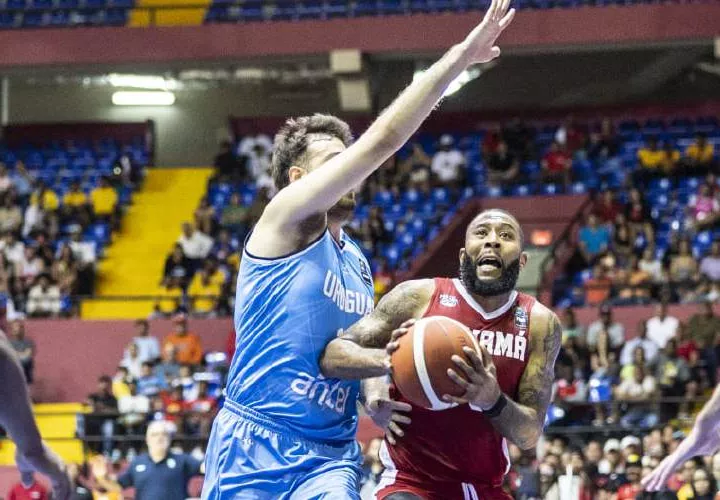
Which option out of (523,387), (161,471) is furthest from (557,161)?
(523,387)

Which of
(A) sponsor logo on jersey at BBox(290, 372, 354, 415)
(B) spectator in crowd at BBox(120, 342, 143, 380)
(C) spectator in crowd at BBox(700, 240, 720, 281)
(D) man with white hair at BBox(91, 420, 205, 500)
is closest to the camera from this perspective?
(A) sponsor logo on jersey at BBox(290, 372, 354, 415)

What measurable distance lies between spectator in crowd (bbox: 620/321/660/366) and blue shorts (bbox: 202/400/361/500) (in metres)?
11.4

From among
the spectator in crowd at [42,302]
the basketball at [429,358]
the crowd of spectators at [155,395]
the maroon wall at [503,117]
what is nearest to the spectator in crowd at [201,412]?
the crowd of spectators at [155,395]

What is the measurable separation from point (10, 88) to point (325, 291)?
25230mm

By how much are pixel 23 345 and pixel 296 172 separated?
14268mm

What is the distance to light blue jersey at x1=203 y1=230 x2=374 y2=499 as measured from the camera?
5234 mm

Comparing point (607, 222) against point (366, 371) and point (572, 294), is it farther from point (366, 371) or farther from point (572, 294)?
point (366, 371)

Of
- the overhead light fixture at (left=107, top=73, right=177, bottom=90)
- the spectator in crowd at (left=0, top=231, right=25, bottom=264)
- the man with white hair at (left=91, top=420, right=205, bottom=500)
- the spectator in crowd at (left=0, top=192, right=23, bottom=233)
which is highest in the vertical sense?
the overhead light fixture at (left=107, top=73, right=177, bottom=90)

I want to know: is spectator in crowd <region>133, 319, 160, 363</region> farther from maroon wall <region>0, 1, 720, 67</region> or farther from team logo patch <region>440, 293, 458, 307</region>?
team logo patch <region>440, 293, 458, 307</region>

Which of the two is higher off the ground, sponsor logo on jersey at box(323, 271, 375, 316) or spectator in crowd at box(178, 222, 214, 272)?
spectator in crowd at box(178, 222, 214, 272)

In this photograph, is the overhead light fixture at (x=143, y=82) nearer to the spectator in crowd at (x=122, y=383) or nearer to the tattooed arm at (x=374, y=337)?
the spectator in crowd at (x=122, y=383)

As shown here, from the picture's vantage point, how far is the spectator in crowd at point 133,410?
16172 millimetres

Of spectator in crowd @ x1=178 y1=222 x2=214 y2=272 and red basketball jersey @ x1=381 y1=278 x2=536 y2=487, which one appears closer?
red basketball jersey @ x1=381 y1=278 x2=536 y2=487

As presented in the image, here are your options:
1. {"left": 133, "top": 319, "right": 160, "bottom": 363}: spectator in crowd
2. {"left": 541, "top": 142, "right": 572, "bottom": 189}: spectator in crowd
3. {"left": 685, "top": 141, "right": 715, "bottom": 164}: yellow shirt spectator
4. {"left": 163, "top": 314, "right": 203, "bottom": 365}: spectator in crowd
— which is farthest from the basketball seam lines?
{"left": 685, "top": 141, "right": 715, "bottom": 164}: yellow shirt spectator
